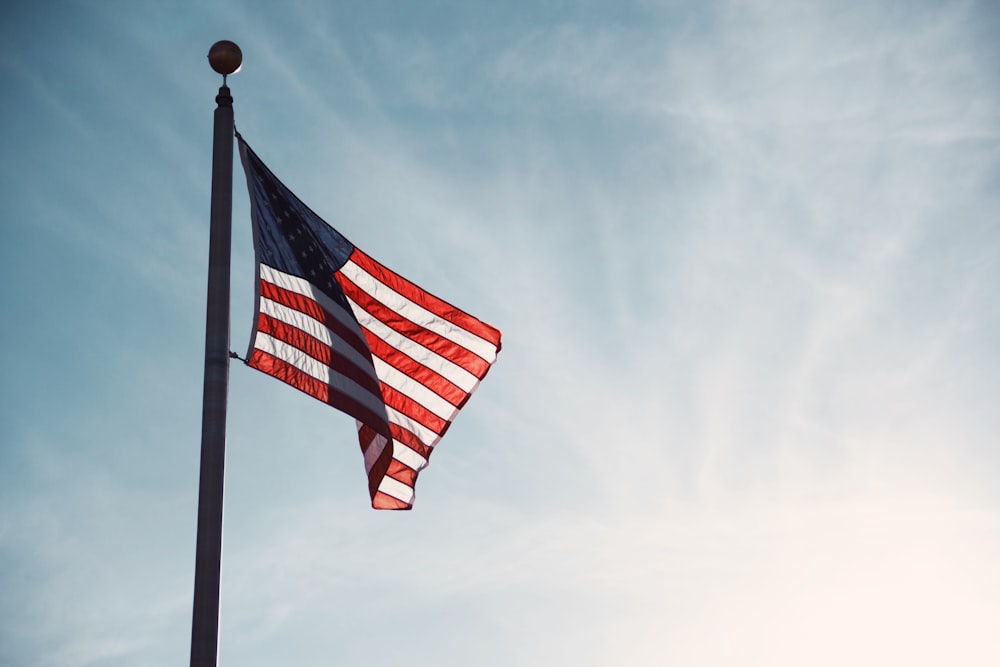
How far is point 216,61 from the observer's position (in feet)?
44.4

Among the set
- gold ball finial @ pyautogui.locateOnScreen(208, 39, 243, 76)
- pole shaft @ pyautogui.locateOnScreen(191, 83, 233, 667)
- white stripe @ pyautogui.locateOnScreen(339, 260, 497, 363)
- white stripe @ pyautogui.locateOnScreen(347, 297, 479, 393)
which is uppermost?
gold ball finial @ pyautogui.locateOnScreen(208, 39, 243, 76)

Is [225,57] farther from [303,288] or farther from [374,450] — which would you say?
[374,450]

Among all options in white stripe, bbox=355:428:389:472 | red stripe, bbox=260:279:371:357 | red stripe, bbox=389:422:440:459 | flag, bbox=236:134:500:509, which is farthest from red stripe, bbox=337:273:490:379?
white stripe, bbox=355:428:389:472

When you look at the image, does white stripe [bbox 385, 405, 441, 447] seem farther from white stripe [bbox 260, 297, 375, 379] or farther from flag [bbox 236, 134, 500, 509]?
white stripe [bbox 260, 297, 375, 379]

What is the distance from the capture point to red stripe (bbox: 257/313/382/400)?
1287 cm

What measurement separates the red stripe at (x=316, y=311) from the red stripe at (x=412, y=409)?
1214 millimetres

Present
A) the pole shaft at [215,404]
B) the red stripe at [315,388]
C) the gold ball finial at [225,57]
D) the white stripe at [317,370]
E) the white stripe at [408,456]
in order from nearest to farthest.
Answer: the pole shaft at [215,404]
the red stripe at [315,388]
the white stripe at [317,370]
the gold ball finial at [225,57]
the white stripe at [408,456]

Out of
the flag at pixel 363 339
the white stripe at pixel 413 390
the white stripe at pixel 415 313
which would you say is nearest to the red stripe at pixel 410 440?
the flag at pixel 363 339

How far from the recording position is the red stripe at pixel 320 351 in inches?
507

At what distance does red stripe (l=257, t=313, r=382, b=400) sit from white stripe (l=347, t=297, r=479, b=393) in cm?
131

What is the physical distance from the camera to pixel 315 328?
44.5ft

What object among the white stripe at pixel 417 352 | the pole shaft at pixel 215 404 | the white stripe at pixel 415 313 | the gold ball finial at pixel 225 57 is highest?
the gold ball finial at pixel 225 57

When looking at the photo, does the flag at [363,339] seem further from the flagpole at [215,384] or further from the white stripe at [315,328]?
the flagpole at [215,384]

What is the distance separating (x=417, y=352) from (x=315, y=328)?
2.52m
